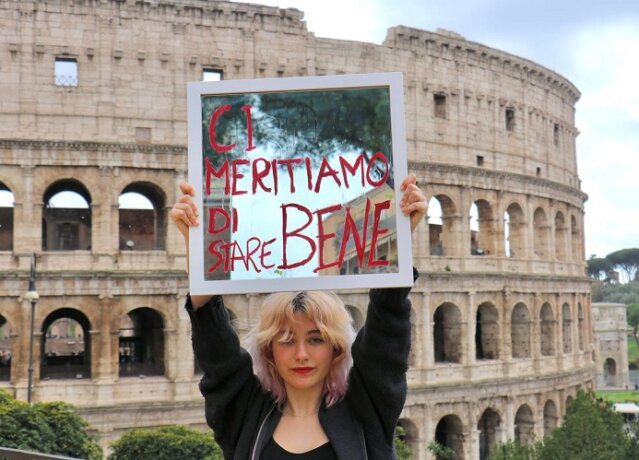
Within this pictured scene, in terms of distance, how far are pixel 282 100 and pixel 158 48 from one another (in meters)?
21.9

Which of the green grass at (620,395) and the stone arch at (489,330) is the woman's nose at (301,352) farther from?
the green grass at (620,395)

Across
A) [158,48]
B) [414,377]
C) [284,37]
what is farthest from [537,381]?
[158,48]

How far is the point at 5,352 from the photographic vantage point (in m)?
37.4

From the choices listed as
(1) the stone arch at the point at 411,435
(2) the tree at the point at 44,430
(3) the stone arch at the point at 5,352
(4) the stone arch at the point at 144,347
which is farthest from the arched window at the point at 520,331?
(3) the stone arch at the point at 5,352

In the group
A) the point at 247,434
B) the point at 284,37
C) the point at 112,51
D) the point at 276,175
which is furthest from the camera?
the point at 284,37

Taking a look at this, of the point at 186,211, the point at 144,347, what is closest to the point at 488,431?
the point at 144,347

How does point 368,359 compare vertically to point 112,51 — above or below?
below

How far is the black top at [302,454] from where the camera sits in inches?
137

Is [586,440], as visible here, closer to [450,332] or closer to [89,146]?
→ [450,332]

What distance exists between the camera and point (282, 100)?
4164mm

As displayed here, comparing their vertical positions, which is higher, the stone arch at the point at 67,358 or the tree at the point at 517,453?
the stone arch at the point at 67,358

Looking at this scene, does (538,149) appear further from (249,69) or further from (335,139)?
(335,139)

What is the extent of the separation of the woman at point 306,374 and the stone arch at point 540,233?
2993 centimetres

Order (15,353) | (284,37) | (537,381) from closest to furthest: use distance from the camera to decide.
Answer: (15,353)
(284,37)
(537,381)
